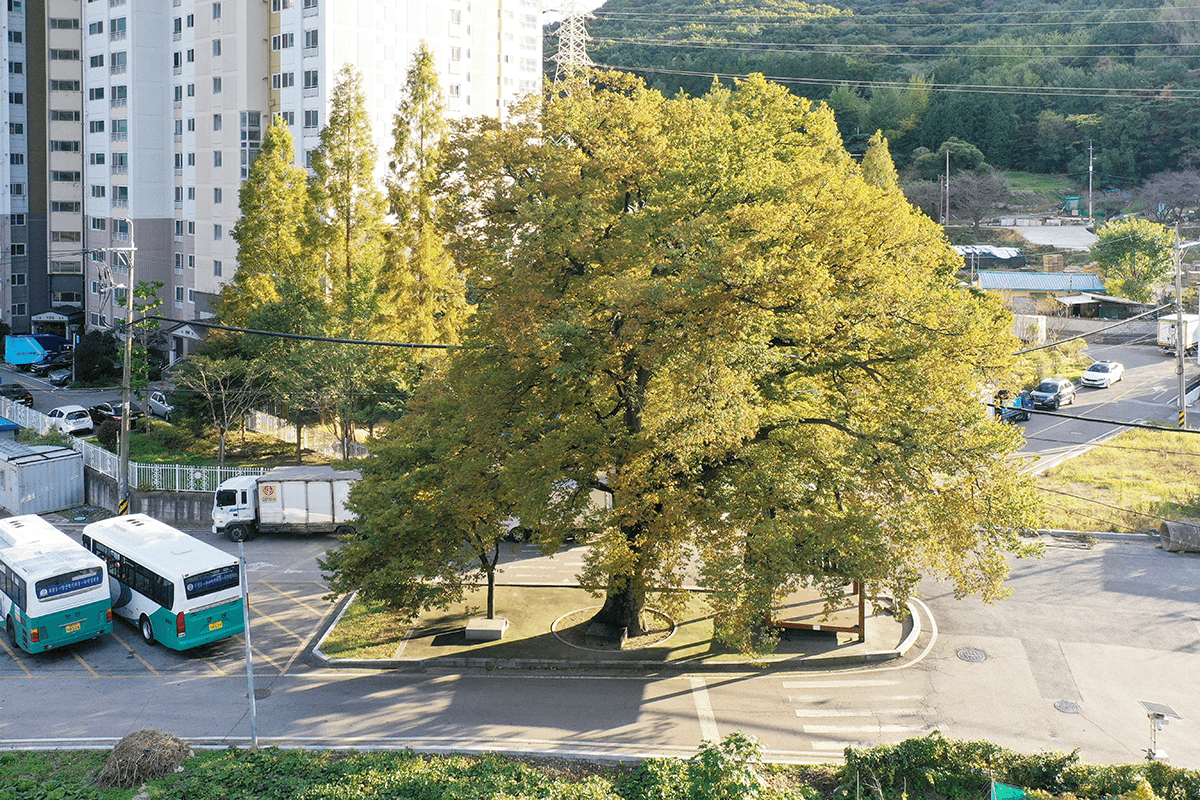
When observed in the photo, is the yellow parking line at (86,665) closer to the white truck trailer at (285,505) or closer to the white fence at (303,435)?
the white truck trailer at (285,505)

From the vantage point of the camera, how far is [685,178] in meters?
19.8

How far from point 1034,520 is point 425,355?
71.3 ft

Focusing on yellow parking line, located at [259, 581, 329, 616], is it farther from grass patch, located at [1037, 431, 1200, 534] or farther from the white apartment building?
the white apartment building

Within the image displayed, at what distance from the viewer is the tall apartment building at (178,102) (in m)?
55.1

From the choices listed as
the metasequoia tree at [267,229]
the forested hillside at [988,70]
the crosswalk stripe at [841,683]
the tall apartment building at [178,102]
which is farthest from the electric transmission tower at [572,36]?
the crosswalk stripe at [841,683]

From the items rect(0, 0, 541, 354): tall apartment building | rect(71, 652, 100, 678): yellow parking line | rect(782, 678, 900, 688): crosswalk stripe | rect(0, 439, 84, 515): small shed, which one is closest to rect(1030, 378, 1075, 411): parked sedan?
rect(782, 678, 900, 688): crosswalk stripe

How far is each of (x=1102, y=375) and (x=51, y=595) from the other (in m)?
49.3

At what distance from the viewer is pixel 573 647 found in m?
23.4

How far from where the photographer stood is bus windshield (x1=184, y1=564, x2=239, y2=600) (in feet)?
75.5

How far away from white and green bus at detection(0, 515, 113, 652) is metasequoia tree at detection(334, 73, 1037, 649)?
7.12 m

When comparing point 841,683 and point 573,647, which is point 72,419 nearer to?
point 573,647

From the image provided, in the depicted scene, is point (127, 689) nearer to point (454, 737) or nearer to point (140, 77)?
point (454, 737)

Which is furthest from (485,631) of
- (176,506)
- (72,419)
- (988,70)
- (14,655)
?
(988,70)

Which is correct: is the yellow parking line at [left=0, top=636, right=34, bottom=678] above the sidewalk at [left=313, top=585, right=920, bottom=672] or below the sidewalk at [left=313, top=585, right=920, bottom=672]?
below
